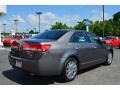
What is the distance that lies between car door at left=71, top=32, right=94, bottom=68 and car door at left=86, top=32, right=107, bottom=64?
0.24 m

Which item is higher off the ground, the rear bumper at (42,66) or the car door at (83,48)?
the car door at (83,48)

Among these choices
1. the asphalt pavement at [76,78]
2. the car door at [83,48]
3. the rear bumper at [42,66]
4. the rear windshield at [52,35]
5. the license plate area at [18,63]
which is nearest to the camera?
the rear bumper at [42,66]

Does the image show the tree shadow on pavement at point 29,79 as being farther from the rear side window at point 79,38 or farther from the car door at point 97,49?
the car door at point 97,49

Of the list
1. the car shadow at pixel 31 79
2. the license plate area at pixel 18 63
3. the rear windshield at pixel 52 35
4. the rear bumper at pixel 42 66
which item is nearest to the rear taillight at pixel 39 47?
the rear bumper at pixel 42 66

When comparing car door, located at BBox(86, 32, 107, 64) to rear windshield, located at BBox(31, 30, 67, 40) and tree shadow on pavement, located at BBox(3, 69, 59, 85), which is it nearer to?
rear windshield, located at BBox(31, 30, 67, 40)

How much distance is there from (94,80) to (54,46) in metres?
1.64

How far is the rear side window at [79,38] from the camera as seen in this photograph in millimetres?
7588

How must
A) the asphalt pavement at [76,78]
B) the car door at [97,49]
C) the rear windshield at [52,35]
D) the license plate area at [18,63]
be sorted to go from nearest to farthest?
the license plate area at [18,63]
the asphalt pavement at [76,78]
the rear windshield at [52,35]
the car door at [97,49]

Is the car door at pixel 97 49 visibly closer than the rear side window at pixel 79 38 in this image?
No

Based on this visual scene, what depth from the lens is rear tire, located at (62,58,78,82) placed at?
696cm

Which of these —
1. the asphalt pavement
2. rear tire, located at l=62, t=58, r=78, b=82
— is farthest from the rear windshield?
the asphalt pavement

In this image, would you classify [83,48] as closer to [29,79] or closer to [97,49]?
[97,49]

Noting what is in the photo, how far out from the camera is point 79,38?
785cm

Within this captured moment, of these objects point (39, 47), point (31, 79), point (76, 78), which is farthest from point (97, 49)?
point (39, 47)
